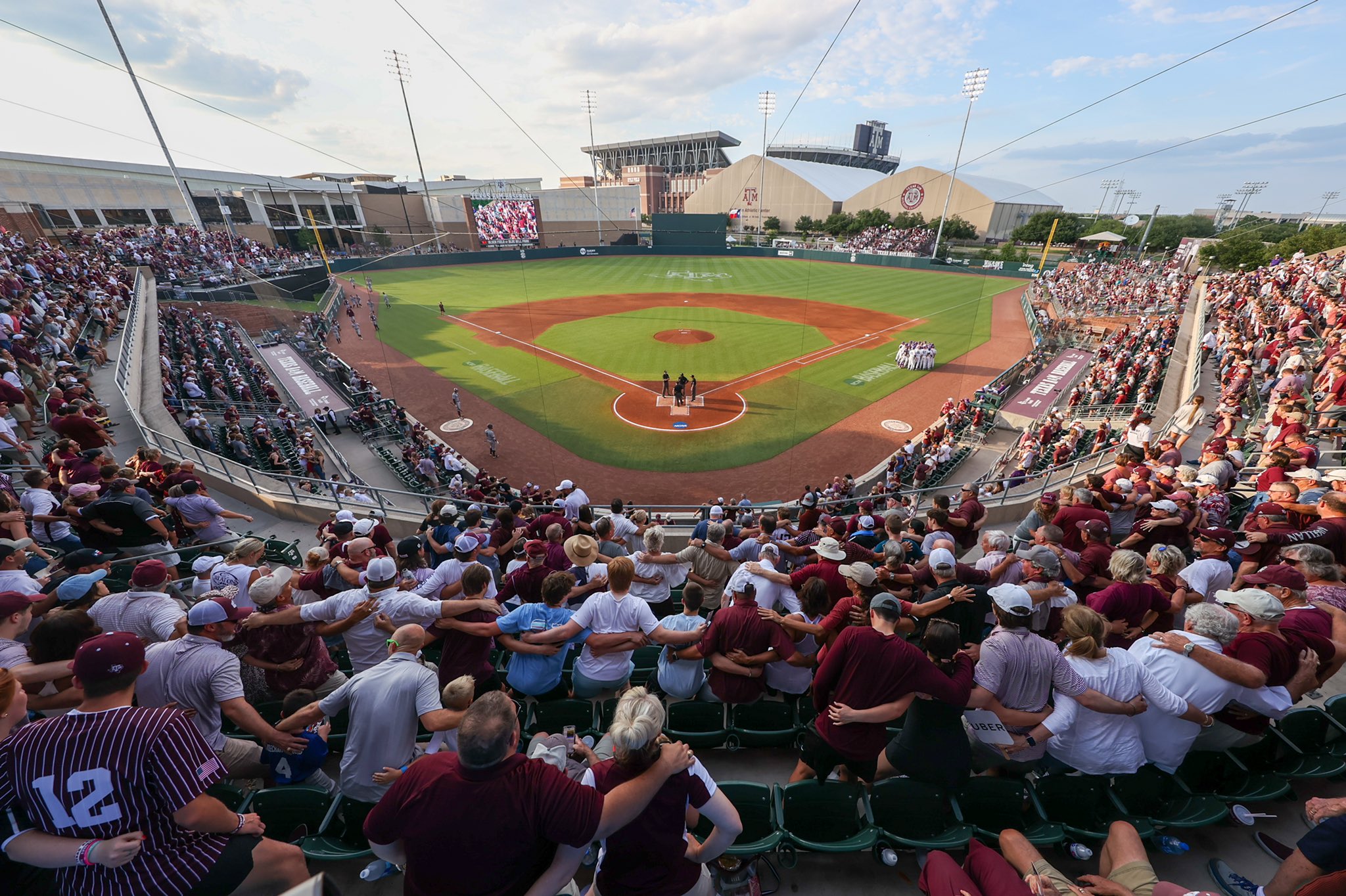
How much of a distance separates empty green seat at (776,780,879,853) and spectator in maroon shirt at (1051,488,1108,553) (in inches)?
175

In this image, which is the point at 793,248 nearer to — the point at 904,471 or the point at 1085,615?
the point at 904,471

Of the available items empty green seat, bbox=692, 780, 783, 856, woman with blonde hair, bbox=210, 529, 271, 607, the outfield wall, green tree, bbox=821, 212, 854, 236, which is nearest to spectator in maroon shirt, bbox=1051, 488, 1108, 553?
empty green seat, bbox=692, 780, 783, 856

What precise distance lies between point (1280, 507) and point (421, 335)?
121 feet

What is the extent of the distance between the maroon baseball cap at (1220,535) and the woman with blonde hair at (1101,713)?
2937 mm

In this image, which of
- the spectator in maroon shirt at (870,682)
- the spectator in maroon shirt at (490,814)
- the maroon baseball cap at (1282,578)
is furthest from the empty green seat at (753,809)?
the maroon baseball cap at (1282,578)

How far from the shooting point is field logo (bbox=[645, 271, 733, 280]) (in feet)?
175

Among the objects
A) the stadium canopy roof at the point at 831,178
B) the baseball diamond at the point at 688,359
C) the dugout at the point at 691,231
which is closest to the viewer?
the baseball diamond at the point at 688,359

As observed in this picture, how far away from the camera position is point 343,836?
11.8ft

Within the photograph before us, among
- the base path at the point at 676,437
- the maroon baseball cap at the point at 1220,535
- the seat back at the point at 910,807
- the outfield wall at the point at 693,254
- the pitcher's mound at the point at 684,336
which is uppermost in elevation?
the maroon baseball cap at the point at 1220,535

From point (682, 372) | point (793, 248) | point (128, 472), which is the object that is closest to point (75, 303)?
point (128, 472)

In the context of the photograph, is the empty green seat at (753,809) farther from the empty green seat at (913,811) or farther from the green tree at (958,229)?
the green tree at (958,229)

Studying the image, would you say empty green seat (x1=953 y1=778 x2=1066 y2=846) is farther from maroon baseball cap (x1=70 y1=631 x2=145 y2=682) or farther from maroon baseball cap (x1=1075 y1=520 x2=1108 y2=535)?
maroon baseball cap (x1=70 y1=631 x2=145 y2=682)

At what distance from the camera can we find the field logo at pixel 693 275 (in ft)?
175

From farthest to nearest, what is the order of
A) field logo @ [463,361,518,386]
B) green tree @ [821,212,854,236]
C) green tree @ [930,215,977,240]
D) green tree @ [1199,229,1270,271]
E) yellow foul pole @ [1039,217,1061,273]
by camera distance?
1. green tree @ [821,212,854,236]
2. green tree @ [930,215,977,240]
3. yellow foul pole @ [1039,217,1061,273]
4. green tree @ [1199,229,1270,271]
5. field logo @ [463,361,518,386]
